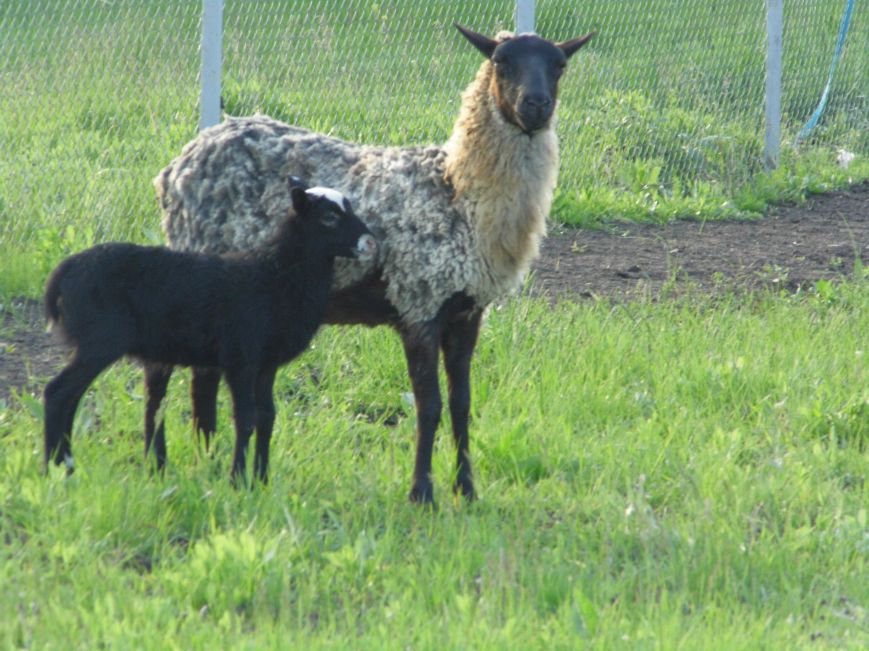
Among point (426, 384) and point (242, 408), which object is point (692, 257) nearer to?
→ point (426, 384)

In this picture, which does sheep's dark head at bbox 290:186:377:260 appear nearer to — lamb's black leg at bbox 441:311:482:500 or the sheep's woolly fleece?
the sheep's woolly fleece

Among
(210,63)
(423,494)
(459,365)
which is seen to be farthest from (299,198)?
(210,63)

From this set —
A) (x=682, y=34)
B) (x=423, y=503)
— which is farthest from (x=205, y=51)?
(x=682, y=34)

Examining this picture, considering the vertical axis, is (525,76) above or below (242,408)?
above

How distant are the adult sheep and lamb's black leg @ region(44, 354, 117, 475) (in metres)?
0.76

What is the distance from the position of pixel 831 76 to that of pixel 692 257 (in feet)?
15.5

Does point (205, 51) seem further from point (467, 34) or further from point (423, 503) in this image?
point (423, 503)

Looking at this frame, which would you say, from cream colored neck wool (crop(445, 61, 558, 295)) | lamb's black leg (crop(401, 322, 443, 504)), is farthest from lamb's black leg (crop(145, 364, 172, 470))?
cream colored neck wool (crop(445, 61, 558, 295))

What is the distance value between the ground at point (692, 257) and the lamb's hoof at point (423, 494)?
249 cm

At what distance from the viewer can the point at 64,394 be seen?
15.6 ft

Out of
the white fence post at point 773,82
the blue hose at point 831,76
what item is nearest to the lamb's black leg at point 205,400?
the white fence post at point 773,82

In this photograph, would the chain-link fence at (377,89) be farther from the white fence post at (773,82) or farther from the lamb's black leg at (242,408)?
the lamb's black leg at (242,408)

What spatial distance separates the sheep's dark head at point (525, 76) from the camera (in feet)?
17.3

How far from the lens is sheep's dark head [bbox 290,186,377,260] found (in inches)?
195
